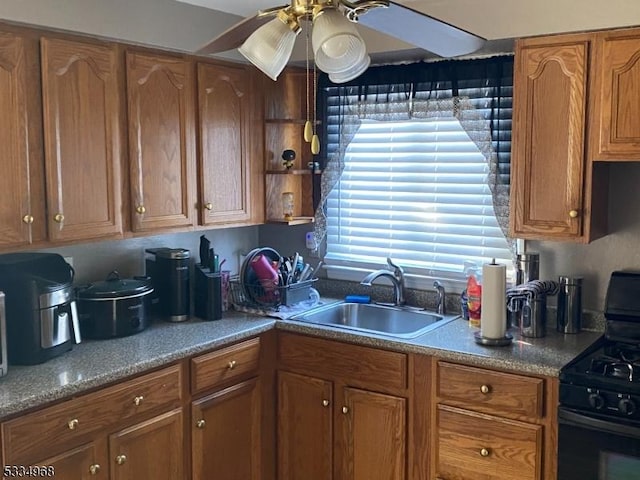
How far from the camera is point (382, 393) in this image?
287 cm

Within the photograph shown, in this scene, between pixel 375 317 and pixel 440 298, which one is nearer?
pixel 440 298

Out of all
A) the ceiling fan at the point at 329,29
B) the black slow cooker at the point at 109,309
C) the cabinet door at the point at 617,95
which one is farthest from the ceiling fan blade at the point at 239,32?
the cabinet door at the point at 617,95

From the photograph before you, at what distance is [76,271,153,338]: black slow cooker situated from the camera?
9.09 ft

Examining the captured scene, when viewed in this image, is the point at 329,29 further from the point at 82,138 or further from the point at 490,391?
the point at 490,391

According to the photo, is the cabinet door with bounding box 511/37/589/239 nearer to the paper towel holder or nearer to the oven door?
the paper towel holder

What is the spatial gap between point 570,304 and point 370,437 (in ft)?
3.24

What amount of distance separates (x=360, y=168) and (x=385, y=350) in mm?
1093

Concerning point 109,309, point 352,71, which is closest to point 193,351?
point 109,309

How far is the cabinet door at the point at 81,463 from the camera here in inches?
90.0

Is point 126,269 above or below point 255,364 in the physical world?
above

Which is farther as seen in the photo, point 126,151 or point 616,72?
point 126,151

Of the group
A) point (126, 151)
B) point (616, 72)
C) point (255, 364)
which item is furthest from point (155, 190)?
point (616, 72)

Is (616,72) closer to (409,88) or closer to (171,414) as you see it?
(409,88)

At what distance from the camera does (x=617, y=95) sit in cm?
254
